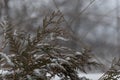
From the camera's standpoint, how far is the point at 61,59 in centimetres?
247

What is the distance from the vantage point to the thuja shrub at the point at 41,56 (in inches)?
92.7

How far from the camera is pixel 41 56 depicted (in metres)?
2.50

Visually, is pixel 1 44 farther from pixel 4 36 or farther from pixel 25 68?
pixel 25 68

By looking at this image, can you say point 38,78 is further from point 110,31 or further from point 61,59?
point 110,31

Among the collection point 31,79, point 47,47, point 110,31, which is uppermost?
point 110,31

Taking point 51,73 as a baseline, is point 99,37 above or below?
above

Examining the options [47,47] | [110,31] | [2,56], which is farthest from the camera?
[110,31]

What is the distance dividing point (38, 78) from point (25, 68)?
0.28 ft

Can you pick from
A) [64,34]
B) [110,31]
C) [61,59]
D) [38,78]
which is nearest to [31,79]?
[38,78]

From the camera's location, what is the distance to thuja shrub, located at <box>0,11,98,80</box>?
2.36 metres

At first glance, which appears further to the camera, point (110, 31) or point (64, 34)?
point (110, 31)

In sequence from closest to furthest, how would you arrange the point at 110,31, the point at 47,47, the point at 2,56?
the point at 2,56 < the point at 47,47 < the point at 110,31

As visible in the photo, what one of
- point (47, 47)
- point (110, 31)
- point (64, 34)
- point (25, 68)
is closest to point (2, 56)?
point (25, 68)

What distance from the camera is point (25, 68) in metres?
2.38
